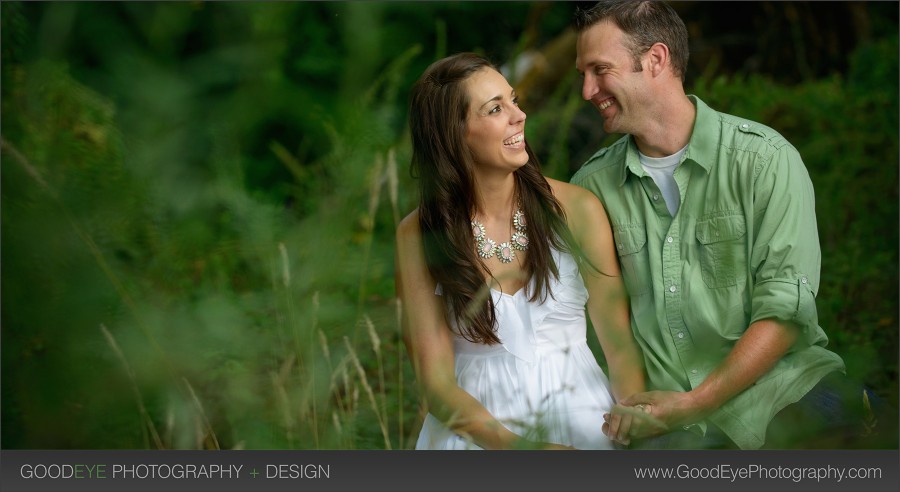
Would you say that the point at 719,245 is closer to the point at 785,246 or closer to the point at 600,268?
the point at 785,246

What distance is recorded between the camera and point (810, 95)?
211 inches

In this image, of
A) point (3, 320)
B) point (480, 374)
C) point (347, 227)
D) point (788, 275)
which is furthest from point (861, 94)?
point (3, 320)

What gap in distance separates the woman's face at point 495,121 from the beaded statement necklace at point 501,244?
19 centimetres

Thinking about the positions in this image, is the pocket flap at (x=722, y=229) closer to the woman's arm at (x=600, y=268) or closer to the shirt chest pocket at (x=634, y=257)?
the shirt chest pocket at (x=634, y=257)

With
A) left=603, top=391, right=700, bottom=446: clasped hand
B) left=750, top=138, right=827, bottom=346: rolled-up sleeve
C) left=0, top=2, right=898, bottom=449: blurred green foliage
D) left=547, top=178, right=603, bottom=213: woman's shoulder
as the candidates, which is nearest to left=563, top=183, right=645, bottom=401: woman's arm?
left=547, top=178, right=603, bottom=213: woman's shoulder

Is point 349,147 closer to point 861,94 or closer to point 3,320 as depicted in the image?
point 3,320

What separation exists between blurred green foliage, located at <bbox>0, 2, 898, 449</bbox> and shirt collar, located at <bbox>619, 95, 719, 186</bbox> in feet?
2.38

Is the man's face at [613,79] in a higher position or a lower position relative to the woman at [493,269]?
higher

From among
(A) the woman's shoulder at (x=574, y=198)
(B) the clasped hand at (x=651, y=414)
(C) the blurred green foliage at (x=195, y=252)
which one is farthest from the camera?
(A) the woman's shoulder at (x=574, y=198)

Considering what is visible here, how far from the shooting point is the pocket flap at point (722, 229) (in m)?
2.80

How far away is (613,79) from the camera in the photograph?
297 centimetres

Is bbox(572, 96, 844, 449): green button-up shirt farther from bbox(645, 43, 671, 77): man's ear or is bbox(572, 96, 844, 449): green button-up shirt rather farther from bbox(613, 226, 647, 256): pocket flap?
bbox(645, 43, 671, 77): man's ear

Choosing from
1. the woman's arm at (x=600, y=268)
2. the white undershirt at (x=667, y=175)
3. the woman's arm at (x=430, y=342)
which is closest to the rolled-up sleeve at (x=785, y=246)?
the white undershirt at (x=667, y=175)

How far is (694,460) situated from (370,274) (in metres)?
1.05
